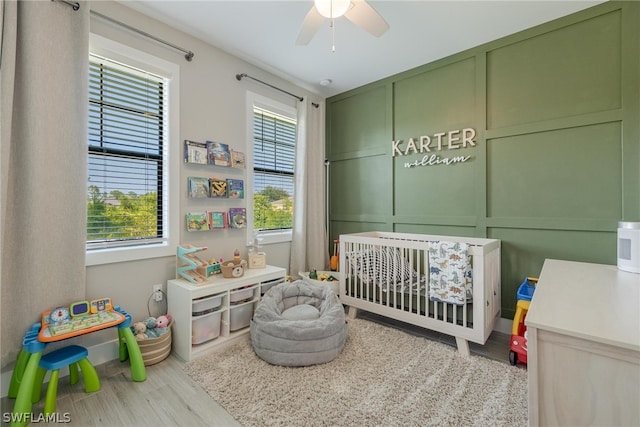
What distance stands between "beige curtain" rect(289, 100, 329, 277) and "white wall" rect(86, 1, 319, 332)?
0.36m

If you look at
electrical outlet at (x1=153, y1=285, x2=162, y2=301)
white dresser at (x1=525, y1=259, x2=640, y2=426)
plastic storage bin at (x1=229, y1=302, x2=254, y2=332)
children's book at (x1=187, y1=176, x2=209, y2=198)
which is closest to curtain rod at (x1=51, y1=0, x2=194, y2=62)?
children's book at (x1=187, y1=176, x2=209, y2=198)

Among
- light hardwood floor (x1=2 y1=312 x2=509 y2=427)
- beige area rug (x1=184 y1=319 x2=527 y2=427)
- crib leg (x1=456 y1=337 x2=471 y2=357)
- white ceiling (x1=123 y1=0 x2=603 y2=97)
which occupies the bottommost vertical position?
light hardwood floor (x1=2 y1=312 x2=509 y2=427)

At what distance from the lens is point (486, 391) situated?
5.48 feet

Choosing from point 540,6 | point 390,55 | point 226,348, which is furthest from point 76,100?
point 540,6

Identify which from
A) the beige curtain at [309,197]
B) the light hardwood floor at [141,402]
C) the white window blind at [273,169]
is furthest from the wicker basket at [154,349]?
the beige curtain at [309,197]

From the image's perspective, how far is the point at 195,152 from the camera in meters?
2.43

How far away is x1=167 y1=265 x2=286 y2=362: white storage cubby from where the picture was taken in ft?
6.71

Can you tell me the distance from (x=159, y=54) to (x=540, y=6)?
9.76 feet

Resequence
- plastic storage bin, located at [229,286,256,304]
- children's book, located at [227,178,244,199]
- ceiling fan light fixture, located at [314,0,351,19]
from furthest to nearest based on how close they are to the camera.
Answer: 1. children's book, located at [227,178,244,199]
2. plastic storage bin, located at [229,286,256,304]
3. ceiling fan light fixture, located at [314,0,351,19]

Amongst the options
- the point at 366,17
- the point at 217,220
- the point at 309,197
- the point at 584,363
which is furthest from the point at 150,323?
the point at 366,17

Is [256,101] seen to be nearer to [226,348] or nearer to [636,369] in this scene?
[226,348]

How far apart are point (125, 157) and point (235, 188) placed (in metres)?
0.91

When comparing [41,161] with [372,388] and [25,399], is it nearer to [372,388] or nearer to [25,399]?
[25,399]

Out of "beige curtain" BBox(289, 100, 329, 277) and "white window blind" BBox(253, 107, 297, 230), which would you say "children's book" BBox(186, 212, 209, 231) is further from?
"beige curtain" BBox(289, 100, 329, 277)
